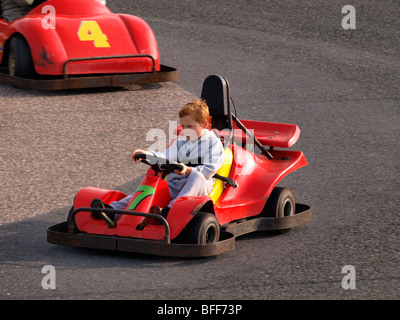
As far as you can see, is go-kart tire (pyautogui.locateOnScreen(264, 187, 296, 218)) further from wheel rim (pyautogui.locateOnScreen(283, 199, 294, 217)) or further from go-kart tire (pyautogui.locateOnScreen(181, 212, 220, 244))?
go-kart tire (pyautogui.locateOnScreen(181, 212, 220, 244))

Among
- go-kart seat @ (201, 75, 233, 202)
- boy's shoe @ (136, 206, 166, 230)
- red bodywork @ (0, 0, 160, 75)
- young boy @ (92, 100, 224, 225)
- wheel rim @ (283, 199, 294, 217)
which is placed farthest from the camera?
red bodywork @ (0, 0, 160, 75)

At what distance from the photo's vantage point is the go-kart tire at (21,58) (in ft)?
31.6

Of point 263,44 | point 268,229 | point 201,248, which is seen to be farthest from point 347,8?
point 201,248

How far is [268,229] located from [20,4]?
Answer: 5915mm

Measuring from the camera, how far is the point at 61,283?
506cm

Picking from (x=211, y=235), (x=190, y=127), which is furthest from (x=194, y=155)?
(x=211, y=235)

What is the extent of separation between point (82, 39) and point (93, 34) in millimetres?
197

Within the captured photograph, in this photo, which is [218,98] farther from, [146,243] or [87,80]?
[87,80]

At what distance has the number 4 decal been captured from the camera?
31.9 ft

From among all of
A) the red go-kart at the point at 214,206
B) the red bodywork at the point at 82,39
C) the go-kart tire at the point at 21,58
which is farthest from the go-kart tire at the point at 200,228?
the go-kart tire at the point at 21,58

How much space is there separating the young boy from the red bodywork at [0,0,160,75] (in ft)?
12.4

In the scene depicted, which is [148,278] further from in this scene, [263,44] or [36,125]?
Result: [263,44]


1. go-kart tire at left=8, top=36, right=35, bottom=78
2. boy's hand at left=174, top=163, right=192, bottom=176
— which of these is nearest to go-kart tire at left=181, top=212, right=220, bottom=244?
boy's hand at left=174, top=163, right=192, bottom=176

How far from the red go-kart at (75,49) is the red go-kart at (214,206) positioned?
Answer: 323cm
